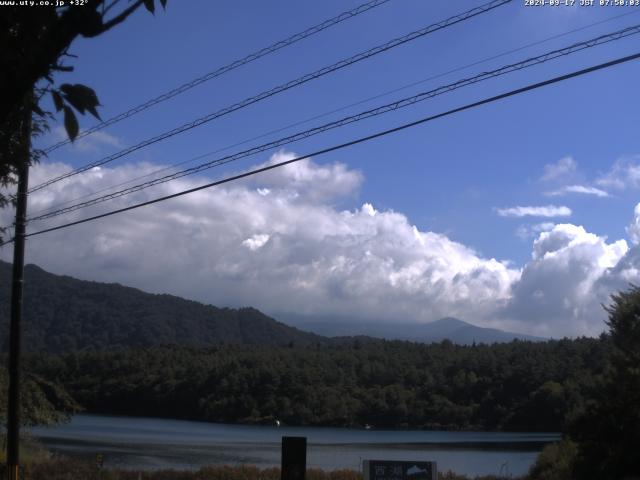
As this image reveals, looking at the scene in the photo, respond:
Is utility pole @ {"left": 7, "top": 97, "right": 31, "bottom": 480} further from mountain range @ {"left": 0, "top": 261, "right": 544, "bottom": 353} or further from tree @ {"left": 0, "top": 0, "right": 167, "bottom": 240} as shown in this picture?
mountain range @ {"left": 0, "top": 261, "right": 544, "bottom": 353}

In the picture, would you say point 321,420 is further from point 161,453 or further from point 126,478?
point 126,478

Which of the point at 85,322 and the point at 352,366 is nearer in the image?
the point at 352,366

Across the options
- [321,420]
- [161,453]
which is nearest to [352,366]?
[321,420]

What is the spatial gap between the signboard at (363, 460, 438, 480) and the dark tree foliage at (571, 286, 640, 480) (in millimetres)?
11443

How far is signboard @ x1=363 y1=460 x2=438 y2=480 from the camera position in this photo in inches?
500

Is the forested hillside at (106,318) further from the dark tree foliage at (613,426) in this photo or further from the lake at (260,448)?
the dark tree foliage at (613,426)

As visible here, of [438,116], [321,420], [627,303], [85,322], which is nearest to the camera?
[438,116]

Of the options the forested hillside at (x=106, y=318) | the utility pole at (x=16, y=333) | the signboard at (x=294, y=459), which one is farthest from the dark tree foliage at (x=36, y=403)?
the forested hillside at (x=106, y=318)

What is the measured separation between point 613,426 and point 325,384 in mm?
59168

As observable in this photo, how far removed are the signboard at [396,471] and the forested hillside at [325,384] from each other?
4645 cm

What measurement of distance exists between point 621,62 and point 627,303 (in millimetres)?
20323

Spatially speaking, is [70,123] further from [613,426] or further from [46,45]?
[613,426]

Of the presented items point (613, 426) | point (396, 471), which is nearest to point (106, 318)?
point (613, 426)

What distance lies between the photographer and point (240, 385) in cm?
7894
